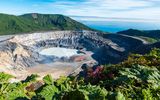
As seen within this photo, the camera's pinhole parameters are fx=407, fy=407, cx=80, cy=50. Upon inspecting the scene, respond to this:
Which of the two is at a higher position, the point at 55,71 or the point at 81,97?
the point at 81,97

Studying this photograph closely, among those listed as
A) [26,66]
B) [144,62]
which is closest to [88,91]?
[144,62]

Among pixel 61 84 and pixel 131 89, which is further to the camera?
pixel 131 89

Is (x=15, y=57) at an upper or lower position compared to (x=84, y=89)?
lower

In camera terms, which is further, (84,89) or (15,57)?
(15,57)

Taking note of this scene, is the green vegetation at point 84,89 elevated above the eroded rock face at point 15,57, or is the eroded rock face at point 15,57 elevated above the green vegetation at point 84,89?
the green vegetation at point 84,89

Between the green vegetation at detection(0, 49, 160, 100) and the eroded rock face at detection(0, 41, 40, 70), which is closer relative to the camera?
the green vegetation at detection(0, 49, 160, 100)

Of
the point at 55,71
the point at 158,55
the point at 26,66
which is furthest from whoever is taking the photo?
the point at 26,66

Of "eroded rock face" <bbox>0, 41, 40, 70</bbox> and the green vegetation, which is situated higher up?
the green vegetation

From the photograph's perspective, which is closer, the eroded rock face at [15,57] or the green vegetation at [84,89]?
the green vegetation at [84,89]

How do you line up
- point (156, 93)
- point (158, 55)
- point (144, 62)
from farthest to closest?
point (158, 55) → point (144, 62) → point (156, 93)

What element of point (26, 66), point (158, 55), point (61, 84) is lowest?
point (26, 66)

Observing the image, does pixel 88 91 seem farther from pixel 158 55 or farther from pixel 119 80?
pixel 158 55
